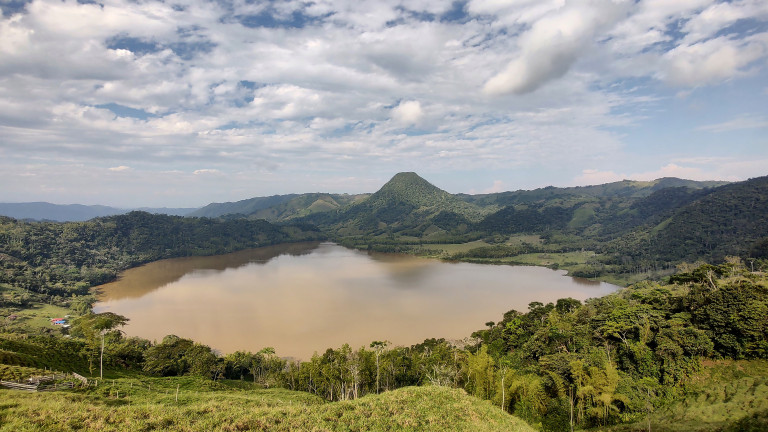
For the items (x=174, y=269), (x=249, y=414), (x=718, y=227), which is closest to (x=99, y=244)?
(x=174, y=269)

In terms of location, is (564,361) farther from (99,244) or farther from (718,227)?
(99,244)

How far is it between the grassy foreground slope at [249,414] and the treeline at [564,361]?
662 cm

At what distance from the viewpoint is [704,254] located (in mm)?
89688

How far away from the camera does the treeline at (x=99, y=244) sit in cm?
7593

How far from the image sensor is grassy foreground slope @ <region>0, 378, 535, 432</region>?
29.8ft

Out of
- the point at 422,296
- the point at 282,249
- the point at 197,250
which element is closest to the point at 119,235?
the point at 197,250

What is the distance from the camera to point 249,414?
11.0 metres

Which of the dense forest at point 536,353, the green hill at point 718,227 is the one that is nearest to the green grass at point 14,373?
the dense forest at point 536,353

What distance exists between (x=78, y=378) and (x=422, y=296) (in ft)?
177

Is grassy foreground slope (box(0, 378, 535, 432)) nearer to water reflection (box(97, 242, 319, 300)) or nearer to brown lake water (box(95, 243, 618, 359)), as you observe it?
brown lake water (box(95, 243, 618, 359))

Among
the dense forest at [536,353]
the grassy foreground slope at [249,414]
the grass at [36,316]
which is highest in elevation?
the grassy foreground slope at [249,414]

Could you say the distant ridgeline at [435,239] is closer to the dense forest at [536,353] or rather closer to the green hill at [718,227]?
the green hill at [718,227]

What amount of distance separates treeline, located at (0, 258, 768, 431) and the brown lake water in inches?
458

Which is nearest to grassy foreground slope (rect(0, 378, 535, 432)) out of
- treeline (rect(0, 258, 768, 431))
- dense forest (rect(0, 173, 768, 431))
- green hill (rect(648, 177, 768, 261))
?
dense forest (rect(0, 173, 768, 431))
